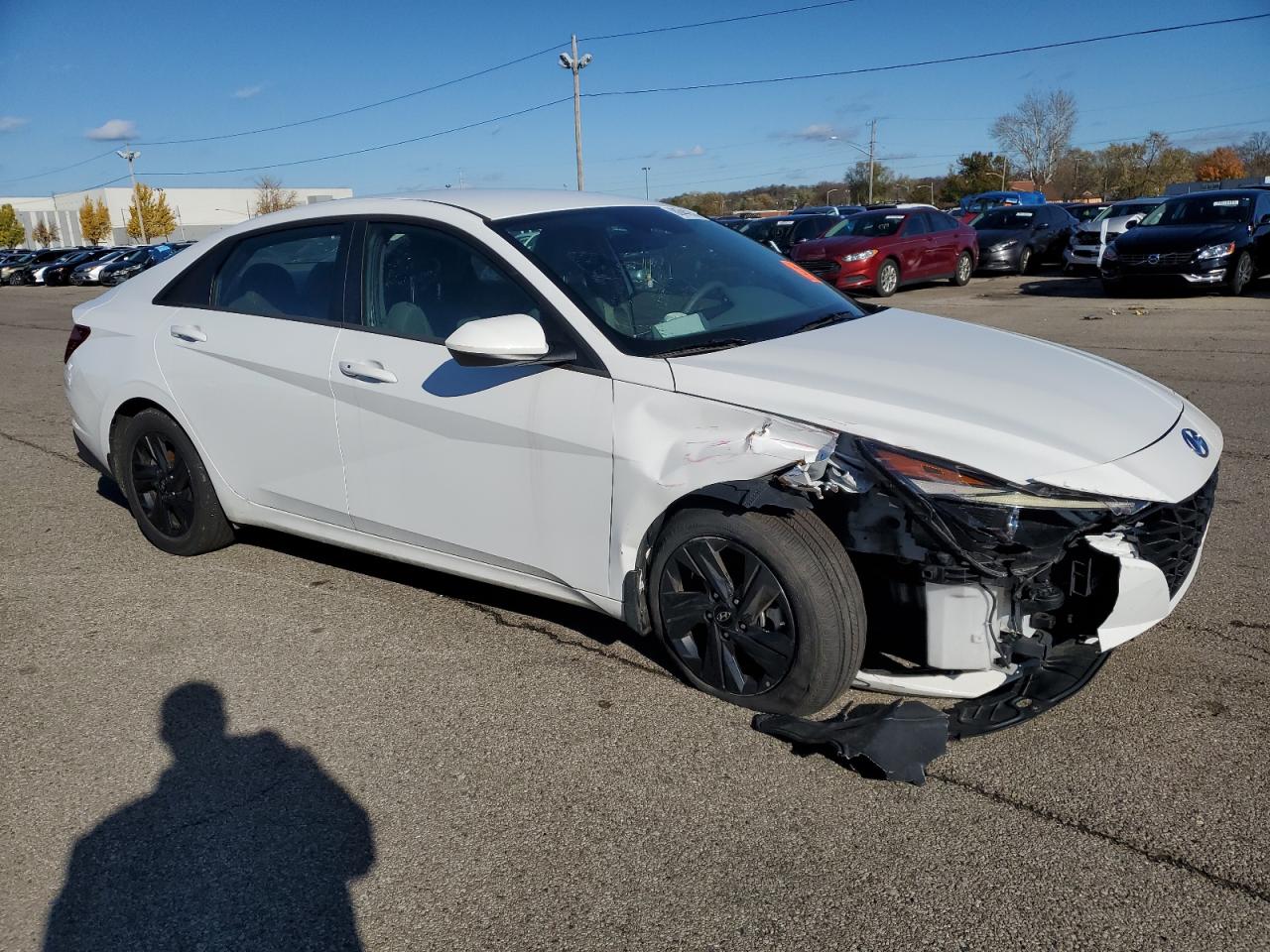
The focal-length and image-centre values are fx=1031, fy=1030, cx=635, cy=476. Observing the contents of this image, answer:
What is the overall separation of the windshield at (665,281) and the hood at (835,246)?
15.2 metres

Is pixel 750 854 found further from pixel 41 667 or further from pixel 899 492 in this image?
pixel 41 667

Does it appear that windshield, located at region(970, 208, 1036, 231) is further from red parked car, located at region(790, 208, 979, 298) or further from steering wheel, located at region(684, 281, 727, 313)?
steering wheel, located at region(684, 281, 727, 313)

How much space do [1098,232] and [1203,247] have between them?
16.8 feet

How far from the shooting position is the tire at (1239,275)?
15.3 metres

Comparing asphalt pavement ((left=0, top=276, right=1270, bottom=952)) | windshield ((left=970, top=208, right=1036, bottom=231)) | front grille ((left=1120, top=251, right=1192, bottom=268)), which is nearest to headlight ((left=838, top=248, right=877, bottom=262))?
front grille ((left=1120, top=251, right=1192, bottom=268))

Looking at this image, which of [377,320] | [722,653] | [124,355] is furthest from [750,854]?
[124,355]

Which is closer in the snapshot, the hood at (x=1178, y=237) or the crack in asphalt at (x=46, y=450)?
the crack in asphalt at (x=46, y=450)

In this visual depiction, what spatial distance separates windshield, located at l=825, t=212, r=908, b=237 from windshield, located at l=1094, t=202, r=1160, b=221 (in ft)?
13.8

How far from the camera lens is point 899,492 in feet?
9.57

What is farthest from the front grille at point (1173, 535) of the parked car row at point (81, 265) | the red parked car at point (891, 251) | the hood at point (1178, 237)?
the parked car row at point (81, 265)

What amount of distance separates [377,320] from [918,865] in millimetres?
2727

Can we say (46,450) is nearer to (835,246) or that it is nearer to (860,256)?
(860,256)

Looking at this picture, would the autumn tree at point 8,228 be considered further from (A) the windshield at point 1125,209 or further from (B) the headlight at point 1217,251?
(B) the headlight at point 1217,251

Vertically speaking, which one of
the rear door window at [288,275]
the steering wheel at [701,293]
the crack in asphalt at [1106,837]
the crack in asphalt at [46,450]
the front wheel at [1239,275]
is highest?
the rear door window at [288,275]
